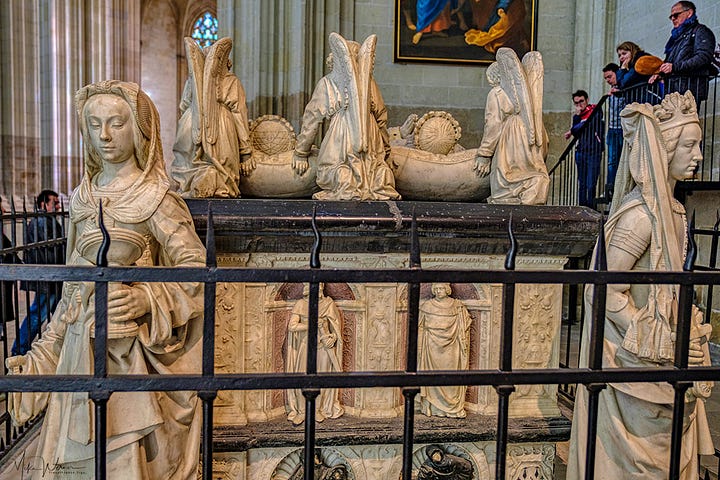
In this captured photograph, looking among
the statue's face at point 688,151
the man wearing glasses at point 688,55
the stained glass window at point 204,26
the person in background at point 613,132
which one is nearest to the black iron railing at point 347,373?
the statue's face at point 688,151

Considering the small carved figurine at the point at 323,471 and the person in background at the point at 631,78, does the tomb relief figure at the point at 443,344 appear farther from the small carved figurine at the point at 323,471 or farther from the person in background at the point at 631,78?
the person in background at the point at 631,78

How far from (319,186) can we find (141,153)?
4.57ft

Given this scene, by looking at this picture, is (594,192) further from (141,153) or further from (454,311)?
(141,153)

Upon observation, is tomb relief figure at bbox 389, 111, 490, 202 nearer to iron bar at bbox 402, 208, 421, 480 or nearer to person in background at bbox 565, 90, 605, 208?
iron bar at bbox 402, 208, 421, 480

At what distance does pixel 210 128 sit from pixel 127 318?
1556mm

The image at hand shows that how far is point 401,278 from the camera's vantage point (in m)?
1.52

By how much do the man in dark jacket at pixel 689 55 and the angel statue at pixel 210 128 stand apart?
4.46 m

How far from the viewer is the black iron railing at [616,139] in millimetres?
6113

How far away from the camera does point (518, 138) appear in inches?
143

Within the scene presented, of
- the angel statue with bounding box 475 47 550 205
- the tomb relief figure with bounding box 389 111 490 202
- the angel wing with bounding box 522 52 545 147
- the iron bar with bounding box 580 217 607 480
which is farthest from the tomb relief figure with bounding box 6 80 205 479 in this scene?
the angel wing with bounding box 522 52 545 147

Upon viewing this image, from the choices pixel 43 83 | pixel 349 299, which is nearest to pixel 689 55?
pixel 349 299

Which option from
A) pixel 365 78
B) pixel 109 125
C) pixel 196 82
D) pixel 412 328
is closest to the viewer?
pixel 412 328

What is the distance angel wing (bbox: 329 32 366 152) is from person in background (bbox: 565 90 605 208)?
187 inches

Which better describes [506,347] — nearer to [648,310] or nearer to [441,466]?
[648,310]
